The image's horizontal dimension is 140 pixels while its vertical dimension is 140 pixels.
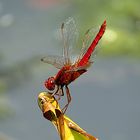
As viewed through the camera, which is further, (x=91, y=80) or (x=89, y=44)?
(x=91, y=80)

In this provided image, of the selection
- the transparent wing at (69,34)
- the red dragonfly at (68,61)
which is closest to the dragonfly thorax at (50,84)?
the red dragonfly at (68,61)

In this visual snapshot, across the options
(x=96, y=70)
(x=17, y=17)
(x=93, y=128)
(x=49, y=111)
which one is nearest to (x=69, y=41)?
(x=49, y=111)

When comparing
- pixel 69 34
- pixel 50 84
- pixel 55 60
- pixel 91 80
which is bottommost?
pixel 50 84

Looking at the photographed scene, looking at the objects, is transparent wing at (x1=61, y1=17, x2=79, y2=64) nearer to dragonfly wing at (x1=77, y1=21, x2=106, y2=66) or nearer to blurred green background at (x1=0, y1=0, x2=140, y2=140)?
dragonfly wing at (x1=77, y1=21, x2=106, y2=66)

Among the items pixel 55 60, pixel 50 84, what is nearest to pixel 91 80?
pixel 55 60

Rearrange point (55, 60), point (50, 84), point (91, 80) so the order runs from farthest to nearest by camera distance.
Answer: point (91, 80) → point (55, 60) → point (50, 84)

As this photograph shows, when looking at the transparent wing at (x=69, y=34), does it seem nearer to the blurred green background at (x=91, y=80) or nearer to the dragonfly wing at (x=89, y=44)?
the dragonfly wing at (x=89, y=44)

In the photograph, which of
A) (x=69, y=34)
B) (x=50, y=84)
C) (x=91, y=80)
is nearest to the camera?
(x=50, y=84)

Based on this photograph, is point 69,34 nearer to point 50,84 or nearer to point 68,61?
point 68,61
